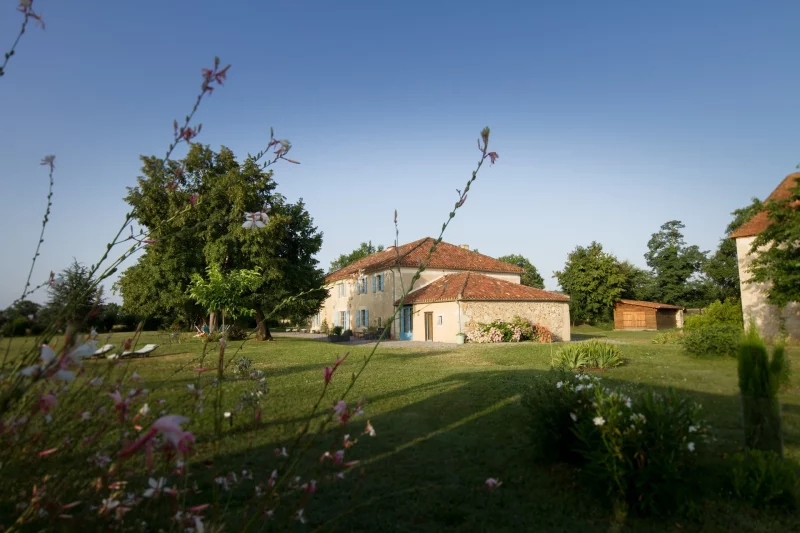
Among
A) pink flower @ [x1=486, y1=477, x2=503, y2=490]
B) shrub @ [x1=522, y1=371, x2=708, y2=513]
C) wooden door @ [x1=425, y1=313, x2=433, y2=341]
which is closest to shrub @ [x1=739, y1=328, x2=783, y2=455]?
shrub @ [x1=522, y1=371, x2=708, y2=513]

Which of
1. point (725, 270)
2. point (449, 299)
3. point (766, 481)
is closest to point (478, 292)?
point (449, 299)

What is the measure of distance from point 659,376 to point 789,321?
1326 cm

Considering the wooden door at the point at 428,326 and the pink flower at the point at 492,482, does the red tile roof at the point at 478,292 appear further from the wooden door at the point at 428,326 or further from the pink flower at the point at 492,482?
the pink flower at the point at 492,482

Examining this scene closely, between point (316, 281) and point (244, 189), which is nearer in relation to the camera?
point (244, 189)

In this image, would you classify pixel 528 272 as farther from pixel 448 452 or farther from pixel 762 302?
pixel 448 452

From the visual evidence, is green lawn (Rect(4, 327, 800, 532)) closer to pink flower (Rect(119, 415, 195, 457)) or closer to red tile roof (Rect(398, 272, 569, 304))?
pink flower (Rect(119, 415, 195, 457))

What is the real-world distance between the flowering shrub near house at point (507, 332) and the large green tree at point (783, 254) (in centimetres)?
998

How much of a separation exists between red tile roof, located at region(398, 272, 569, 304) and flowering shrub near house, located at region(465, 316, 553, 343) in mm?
1397

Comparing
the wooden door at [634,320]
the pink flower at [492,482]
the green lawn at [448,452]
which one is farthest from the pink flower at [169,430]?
the wooden door at [634,320]

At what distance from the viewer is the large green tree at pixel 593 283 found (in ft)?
145

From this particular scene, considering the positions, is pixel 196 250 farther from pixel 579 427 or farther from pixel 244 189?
pixel 579 427

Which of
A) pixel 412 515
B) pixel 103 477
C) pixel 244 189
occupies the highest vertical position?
pixel 244 189

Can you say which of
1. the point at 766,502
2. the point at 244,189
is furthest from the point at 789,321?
the point at 244,189

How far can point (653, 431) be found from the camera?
4.16m
